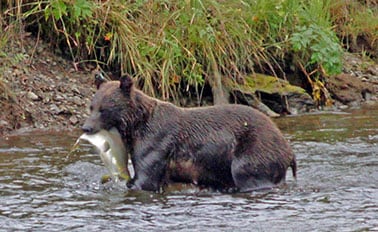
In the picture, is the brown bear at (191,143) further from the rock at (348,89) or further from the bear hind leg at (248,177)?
the rock at (348,89)

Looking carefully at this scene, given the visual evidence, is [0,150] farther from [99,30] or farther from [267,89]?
[267,89]

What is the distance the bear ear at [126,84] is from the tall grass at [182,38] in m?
3.20

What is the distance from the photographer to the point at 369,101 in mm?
12656

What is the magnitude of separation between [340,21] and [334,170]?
6467 millimetres

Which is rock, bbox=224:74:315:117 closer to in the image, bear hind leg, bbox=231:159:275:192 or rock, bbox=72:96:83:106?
rock, bbox=72:96:83:106

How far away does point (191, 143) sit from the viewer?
24.7 feet

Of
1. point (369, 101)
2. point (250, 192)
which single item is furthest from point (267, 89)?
point (250, 192)

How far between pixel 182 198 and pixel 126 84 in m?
1.04

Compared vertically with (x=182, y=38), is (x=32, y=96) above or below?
below

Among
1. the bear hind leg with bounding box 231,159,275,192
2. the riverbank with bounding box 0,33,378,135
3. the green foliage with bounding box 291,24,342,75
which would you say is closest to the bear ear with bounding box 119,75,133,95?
the bear hind leg with bounding box 231,159,275,192

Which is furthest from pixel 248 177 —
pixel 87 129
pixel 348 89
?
pixel 348 89

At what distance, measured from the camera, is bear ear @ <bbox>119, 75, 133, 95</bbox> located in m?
7.39

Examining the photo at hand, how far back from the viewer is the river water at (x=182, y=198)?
6297 millimetres

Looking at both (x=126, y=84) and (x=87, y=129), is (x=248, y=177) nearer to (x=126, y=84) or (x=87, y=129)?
(x=126, y=84)
